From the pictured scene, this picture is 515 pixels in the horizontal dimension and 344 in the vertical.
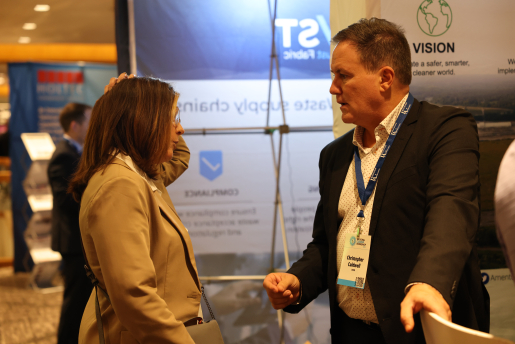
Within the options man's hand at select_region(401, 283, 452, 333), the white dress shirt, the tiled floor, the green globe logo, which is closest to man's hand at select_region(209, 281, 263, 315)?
the white dress shirt

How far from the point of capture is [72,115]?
12.1ft

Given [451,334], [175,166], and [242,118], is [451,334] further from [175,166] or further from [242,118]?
[242,118]

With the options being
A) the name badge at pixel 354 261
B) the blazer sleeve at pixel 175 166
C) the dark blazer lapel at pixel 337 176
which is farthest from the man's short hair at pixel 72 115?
the name badge at pixel 354 261

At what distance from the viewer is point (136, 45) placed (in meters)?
2.93

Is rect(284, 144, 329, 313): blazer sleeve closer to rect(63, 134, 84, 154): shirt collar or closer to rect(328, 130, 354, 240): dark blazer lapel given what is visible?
rect(328, 130, 354, 240): dark blazer lapel

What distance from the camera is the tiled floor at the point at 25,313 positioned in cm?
402

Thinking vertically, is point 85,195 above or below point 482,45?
below

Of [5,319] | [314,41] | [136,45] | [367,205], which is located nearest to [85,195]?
[367,205]

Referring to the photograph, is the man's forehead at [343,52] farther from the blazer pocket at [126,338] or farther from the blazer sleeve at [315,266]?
the blazer pocket at [126,338]

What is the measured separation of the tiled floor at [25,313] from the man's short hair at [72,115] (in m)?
1.95

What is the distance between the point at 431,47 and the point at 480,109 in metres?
0.38

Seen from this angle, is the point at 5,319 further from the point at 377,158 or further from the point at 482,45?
the point at 482,45

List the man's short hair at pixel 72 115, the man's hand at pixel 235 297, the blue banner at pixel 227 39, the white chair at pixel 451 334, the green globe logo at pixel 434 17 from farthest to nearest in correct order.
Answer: the man's short hair at pixel 72 115, the man's hand at pixel 235 297, the blue banner at pixel 227 39, the green globe logo at pixel 434 17, the white chair at pixel 451 334

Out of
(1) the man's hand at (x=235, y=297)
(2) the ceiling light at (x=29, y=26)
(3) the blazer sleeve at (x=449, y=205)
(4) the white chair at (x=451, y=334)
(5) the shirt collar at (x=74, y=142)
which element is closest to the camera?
(4) the white chair at (x=451, y=334)
